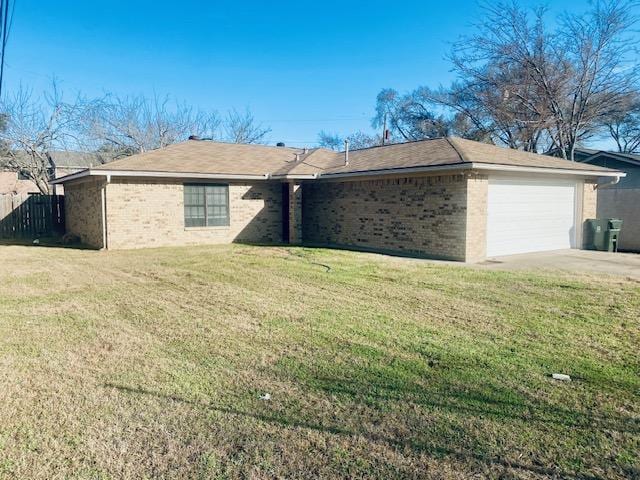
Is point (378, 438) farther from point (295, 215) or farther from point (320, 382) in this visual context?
point (295, 215)

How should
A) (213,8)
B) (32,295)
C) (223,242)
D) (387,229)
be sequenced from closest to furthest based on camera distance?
1. (32,295)
2. (387,229)
3. (223,242)
4. (213,8)

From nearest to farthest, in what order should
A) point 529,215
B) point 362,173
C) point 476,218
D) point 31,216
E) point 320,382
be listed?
point 320,382, point 476,218, point 529,215, point 362,173, point 31,216

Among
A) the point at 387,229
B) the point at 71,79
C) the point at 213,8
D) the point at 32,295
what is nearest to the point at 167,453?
the point at 32,295

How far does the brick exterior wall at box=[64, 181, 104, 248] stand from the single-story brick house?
1.7 inches

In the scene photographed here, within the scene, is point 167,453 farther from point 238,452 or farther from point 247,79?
point 247,79

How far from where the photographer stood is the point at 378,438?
3.42 m

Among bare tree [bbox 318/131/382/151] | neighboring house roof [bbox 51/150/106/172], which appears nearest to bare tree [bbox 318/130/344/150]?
bare tree [bbox 318/131/382/151]

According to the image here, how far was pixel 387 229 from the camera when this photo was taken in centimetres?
1473

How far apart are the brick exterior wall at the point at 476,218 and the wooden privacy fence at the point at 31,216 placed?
1681 centimetres

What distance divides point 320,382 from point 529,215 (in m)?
11.7

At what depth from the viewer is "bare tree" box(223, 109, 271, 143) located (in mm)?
40250

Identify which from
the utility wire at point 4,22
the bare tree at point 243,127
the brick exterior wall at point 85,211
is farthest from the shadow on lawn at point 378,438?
the bare tree at point 243,127

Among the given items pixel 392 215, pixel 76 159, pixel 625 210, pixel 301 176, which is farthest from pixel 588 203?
pixel 76 159

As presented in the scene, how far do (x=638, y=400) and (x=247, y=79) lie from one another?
111 feet
